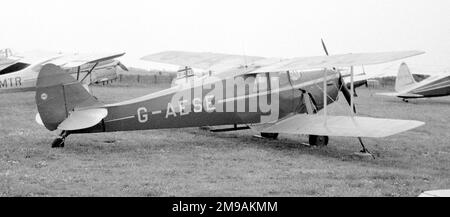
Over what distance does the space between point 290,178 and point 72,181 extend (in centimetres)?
293

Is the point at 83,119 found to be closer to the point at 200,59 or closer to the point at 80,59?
the point at 200,59

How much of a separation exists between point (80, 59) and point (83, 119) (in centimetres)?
1172

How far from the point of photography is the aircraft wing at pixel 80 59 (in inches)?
756

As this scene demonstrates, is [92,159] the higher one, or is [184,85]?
[184,85]

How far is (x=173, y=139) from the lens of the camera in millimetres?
11383

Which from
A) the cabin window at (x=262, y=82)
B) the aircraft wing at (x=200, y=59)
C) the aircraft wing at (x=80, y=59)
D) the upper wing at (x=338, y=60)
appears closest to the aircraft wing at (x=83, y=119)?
the upper wing at (x=338, y=60)

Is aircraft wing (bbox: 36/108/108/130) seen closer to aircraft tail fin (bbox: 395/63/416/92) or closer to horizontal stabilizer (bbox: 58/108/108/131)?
horizontal stabilizer (bbox: 58/108/108/131)

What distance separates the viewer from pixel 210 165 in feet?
27.5

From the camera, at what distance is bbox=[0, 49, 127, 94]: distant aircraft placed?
1800 centimetres

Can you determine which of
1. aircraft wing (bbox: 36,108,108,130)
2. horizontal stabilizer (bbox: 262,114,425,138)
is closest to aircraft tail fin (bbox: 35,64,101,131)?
aircraft wing (bbox: 36,108,108,130)

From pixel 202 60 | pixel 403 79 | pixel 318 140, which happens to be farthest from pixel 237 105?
pixel 403 79

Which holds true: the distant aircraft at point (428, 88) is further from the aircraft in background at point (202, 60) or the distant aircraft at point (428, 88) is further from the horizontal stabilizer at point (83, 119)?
the horizontal stabilizer at point (83, 119)
